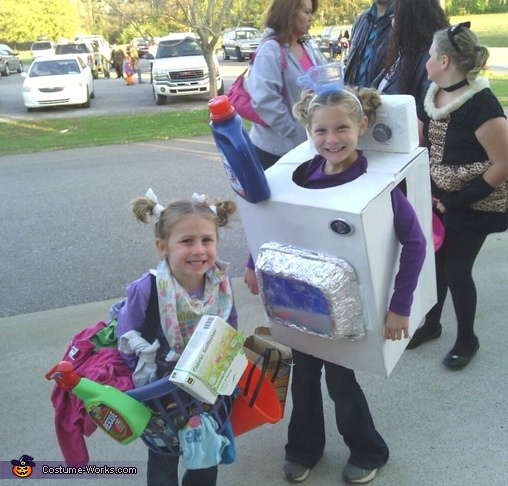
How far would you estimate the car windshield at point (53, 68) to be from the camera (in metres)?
15.0

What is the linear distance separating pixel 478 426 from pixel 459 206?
98cm

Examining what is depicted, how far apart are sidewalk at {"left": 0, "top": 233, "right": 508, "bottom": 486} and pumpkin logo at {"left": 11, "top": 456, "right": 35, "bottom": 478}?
0.09 ft

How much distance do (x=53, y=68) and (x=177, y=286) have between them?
49.1ft

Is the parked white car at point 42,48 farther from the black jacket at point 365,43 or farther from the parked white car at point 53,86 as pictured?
the black jacket at point 365,43

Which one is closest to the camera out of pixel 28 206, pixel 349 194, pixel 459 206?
pixel 349 194

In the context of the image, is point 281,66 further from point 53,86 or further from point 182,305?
point 53,86

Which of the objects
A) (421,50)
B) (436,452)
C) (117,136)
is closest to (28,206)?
(117,136)

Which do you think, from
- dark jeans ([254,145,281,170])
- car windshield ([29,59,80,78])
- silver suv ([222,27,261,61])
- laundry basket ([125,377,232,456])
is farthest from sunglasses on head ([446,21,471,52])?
silver suv ([222,27,261,61])

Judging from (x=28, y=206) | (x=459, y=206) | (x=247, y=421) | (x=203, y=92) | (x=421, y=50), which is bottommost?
(x=203, y=92)

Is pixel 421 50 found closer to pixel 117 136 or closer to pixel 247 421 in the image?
pixel 247 421

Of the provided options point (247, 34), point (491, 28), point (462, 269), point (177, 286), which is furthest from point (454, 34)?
point (491, 28)

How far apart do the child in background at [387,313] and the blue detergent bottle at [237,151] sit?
8.9 inches

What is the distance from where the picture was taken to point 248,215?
6.93 ft

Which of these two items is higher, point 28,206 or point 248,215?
point 248,215
